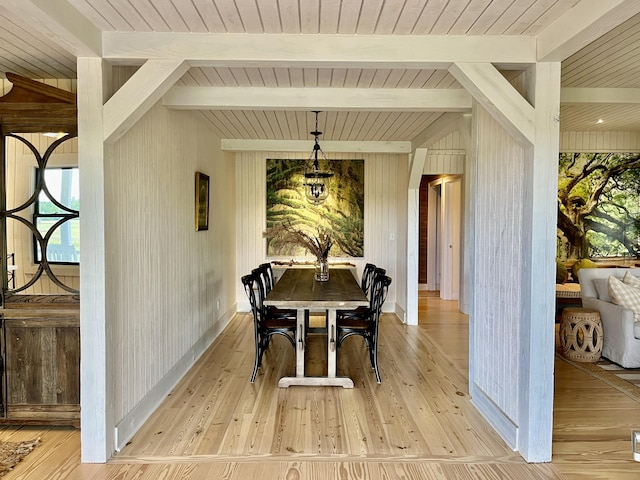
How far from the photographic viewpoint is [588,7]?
188 centimetres

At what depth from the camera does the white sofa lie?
3926mm

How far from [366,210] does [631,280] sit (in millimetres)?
3411

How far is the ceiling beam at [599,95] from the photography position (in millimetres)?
3604

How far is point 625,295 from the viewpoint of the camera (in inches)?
159

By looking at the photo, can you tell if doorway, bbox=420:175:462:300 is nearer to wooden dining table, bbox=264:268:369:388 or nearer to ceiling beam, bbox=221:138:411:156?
ceiling beam, bbox=221:138:411:156

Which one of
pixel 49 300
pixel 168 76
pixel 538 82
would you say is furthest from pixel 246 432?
pixel 538 82

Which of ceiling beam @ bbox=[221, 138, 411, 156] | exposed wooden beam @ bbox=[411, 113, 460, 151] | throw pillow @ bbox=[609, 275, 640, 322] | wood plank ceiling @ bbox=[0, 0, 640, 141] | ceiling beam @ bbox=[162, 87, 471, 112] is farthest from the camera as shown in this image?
ceiling beam @ bbox=[221, 138, 411, 156]

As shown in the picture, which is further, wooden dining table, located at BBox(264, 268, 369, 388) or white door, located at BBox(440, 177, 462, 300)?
white door, located at BBox(440, 177, 462, 300)

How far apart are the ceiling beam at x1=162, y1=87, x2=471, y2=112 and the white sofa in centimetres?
254

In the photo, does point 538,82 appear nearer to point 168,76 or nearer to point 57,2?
point 168,76

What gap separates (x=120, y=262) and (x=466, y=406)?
2650 millimetres

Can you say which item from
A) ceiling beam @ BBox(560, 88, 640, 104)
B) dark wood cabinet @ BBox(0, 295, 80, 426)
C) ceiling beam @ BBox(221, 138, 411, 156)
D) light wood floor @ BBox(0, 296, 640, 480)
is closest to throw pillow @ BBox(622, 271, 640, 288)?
light wood floor @ BBox(0, 296, 640, 480)

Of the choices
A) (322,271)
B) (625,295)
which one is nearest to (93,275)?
(322,271)

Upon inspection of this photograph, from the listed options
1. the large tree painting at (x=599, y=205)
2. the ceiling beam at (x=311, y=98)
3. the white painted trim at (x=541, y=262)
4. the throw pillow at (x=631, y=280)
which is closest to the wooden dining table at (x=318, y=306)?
the white painted trim at (x=541, y=262)
